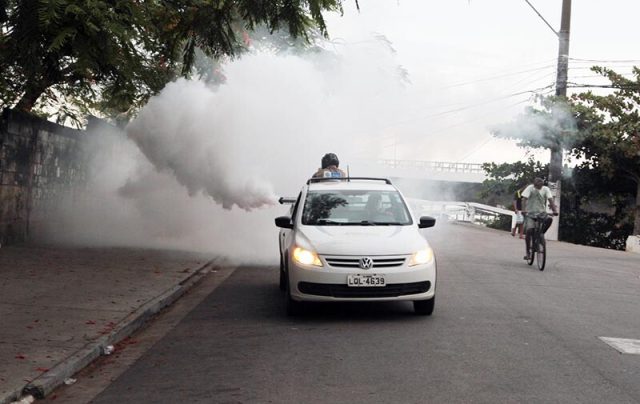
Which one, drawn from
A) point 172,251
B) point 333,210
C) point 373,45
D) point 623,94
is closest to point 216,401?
point 333,210

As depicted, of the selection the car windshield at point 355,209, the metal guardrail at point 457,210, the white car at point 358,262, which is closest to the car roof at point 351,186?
the car windshield at point 355,209

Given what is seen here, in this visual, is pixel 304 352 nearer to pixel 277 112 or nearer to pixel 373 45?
pixel 277 112

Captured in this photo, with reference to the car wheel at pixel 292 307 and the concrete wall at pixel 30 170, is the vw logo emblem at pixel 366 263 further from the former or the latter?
the concrete wall at pixel 30 170

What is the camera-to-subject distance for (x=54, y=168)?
1889 centimetres

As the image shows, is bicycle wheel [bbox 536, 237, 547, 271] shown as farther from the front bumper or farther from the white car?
the front bumper

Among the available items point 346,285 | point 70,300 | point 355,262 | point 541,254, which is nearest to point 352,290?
point 346,285

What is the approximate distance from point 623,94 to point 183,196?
16.6 metres

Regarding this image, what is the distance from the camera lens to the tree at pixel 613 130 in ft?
92.5

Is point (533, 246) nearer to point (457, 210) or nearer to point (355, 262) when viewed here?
point (355, 262)

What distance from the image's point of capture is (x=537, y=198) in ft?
53.0

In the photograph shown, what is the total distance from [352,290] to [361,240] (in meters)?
0.62

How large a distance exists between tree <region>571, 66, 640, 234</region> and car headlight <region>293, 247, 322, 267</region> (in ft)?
69.3

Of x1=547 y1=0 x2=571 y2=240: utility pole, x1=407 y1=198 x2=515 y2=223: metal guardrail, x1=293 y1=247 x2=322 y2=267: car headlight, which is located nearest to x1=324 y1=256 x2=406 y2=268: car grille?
x1=293 y1=247 x2=322 y2=267: car headlight

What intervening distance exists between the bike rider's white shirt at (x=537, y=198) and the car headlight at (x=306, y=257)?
26.8ft
